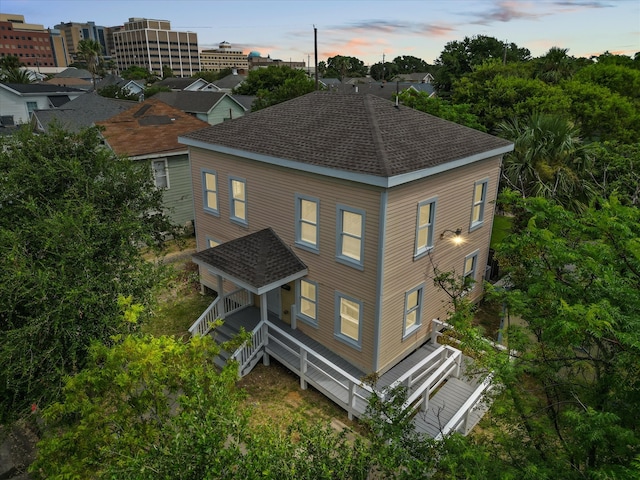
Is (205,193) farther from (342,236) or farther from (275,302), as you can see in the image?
(342,236)

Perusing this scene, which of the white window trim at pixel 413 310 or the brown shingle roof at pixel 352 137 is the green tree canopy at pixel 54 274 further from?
the white window trim at pixel 413 310

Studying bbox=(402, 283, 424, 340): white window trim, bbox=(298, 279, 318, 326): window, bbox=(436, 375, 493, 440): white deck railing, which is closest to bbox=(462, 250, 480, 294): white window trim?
bbox=(402, 283, 424, 340): white window trim

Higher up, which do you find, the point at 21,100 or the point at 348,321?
the point at 21,100

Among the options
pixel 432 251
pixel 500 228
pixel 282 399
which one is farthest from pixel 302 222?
pixel 500 228

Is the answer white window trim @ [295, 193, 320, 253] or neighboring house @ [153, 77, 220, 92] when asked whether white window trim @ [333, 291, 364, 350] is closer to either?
white window trim @ [295, 193, 320, 253]

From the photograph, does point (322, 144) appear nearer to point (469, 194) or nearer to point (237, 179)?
point (237, 179)
